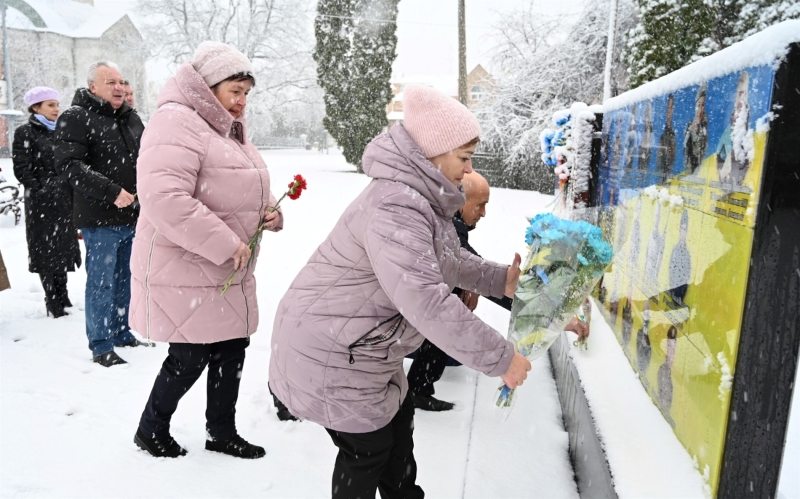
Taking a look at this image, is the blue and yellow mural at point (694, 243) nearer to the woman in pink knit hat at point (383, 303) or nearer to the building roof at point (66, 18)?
the woman in pink knit hat at point (383, 303)

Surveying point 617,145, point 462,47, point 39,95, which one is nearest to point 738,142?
point 617,145

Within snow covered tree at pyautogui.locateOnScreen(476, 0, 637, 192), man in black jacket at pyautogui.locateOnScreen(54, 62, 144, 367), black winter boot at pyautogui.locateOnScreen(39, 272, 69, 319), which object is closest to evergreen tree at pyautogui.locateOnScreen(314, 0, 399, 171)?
snow covered tree at pyautogui.locateOnScreen(476, 0, 637, 192)

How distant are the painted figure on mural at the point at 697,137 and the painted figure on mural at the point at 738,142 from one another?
20 centimetres

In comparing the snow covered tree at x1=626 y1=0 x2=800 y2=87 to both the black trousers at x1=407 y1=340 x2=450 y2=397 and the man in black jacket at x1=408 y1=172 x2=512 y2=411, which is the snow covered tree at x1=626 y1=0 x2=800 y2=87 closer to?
the man in black jacket at x1=408 y1=172 x2=512 y2=411

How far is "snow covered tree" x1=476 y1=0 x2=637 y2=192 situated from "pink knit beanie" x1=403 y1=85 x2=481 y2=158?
699 inches

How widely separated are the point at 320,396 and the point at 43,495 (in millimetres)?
1545

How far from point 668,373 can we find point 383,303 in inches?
48.2

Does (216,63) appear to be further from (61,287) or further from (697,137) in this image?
(61,287)

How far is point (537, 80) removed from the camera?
67.8ft

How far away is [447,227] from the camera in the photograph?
1.98 metres

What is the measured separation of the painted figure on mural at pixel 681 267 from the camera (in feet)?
6.93

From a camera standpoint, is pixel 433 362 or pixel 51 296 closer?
pixel 433 362

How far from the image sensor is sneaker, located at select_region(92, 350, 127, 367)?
3.99 m

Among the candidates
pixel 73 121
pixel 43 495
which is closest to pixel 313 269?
pixel 43 495
